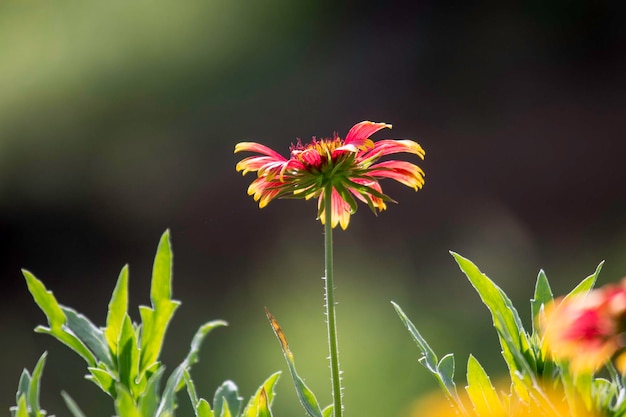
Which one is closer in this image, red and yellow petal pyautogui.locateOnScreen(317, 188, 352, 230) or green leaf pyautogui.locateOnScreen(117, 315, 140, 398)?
green leaf pyautogui.locateOnScreen(117, 315, 140, 398)

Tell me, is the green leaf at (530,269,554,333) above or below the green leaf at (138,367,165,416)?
above

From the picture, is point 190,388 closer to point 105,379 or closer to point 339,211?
point 105,379

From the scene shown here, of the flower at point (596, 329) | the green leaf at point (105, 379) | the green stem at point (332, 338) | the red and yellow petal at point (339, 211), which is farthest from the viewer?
the red and yellow petal at point (339, 211)

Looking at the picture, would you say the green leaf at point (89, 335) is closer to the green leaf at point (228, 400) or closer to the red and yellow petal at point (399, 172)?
the green leaf at point (228, 400)

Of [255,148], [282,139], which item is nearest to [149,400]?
[255,148]

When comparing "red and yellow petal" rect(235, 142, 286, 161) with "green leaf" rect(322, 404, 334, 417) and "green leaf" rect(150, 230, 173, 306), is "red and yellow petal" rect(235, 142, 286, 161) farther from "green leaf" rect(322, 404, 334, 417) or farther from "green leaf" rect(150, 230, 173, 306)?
"green leaf" rect(322, 404, 334, 417)

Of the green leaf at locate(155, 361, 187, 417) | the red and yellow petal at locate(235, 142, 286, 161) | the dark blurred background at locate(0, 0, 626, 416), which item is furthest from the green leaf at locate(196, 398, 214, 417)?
the dark blurred background at locate(0, 0, 626, 416)

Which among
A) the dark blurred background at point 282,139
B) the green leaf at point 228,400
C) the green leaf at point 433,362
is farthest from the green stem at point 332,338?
the dark blurred background at point 282,139
